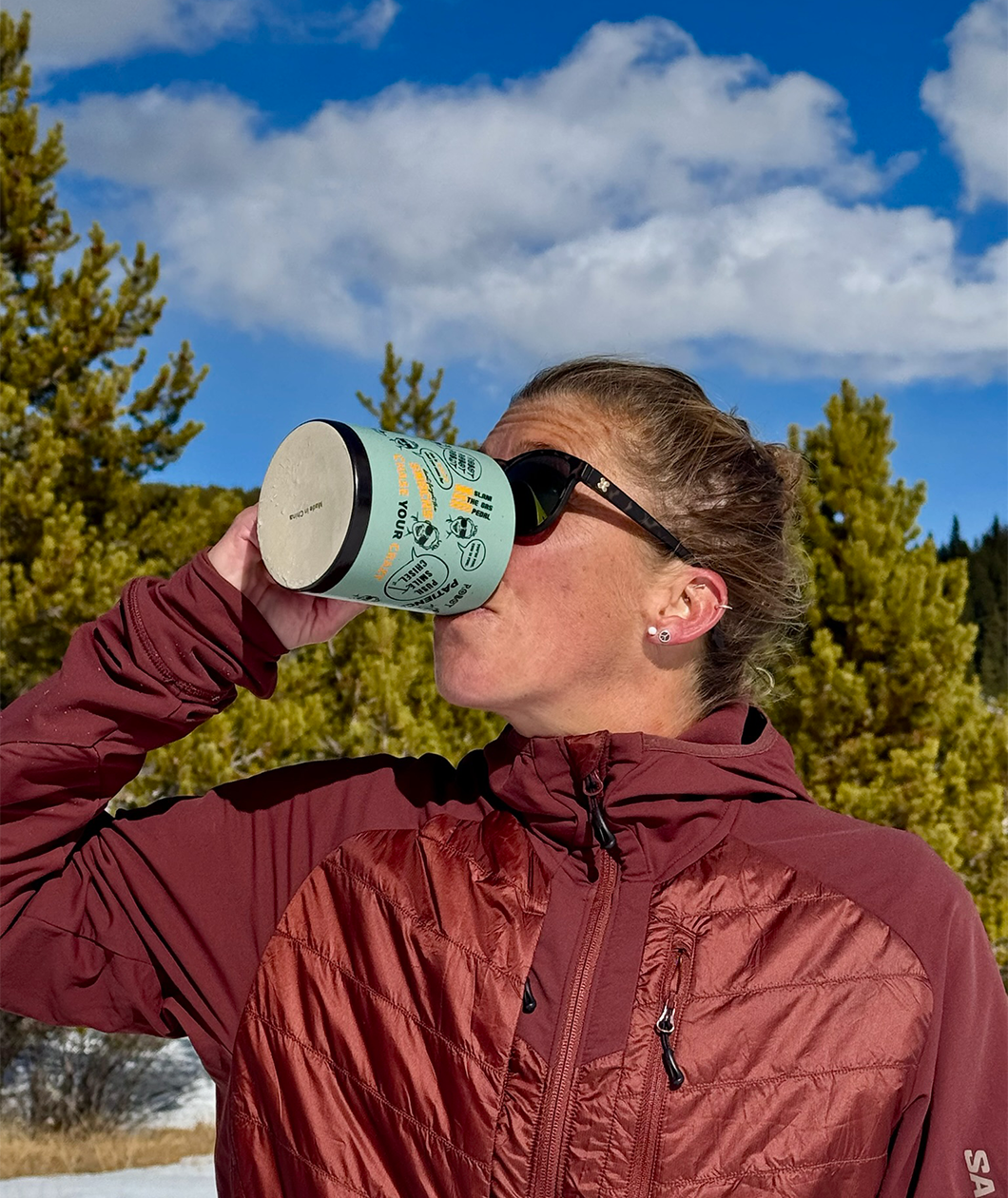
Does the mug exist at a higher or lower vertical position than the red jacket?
higher

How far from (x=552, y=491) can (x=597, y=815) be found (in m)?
0.46

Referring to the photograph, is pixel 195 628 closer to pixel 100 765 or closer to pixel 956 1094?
pixel 100 765

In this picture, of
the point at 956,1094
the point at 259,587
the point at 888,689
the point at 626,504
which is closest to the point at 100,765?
the point at 259,587

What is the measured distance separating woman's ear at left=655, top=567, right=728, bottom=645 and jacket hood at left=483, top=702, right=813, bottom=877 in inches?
7.6

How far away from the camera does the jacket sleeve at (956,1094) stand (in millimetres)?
1354

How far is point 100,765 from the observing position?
153cm

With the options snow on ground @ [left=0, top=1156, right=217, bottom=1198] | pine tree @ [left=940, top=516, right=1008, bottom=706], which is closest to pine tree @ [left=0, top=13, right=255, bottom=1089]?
snow on ground @ [left=0, top=1156, right=217, bottom=1198]

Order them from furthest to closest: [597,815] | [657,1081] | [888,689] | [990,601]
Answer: [990,601], [888,689], [597,815], [657,1081]

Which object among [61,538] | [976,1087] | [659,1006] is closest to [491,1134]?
[659,1006]

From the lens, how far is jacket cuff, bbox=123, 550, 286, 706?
1512 mm

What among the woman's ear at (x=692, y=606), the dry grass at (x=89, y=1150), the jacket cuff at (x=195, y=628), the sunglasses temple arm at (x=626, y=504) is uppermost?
the sunglasses temple arm at (x=626, y=504)

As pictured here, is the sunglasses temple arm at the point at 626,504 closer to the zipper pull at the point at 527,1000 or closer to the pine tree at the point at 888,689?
the zipper pull at the point at 527,1000

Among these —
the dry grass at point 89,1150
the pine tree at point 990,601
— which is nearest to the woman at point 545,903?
the dry grass at point 89,1150

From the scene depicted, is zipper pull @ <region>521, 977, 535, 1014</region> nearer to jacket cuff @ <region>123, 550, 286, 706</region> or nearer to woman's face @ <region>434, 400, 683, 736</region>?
woman's face @ <region>434, 400, 683, 736</region>
